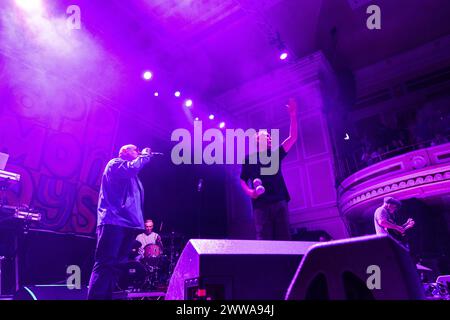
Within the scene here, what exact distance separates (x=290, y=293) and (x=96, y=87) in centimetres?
736

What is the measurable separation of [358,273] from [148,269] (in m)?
5.70

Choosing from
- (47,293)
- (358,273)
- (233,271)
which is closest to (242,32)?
(47,293)

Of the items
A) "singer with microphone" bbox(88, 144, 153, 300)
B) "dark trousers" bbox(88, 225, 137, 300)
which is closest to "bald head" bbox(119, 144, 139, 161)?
"singer with microphone" bbox(88, 144, 153, 300)

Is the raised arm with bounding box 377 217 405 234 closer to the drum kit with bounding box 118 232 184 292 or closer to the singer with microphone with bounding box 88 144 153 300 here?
the drum kit with bounding box 118 232 184 292

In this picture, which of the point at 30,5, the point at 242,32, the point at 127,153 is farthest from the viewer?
the point at 242,32

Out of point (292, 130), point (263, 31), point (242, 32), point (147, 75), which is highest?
point (242, 32)

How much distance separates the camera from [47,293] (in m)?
2.55

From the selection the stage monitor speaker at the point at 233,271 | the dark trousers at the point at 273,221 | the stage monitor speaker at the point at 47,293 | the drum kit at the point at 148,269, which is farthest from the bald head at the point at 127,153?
the drum kit at the point at 148,269

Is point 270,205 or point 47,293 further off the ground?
point 270,205

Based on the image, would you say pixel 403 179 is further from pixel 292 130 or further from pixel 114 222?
pixel 114 222

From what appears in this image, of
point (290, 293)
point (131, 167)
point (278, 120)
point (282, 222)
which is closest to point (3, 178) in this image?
point (131, 167)

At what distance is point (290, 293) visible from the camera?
40.8 inches

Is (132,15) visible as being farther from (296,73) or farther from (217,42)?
(296,73)

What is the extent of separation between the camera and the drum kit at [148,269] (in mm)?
5621
